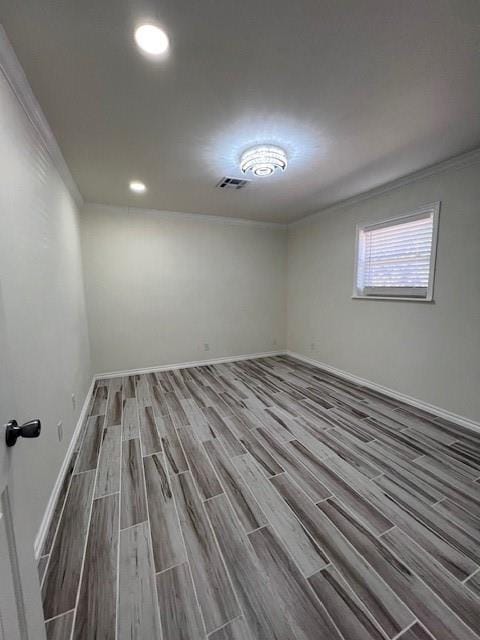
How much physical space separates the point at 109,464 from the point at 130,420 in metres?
0.65

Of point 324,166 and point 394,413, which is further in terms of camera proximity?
point 394,413

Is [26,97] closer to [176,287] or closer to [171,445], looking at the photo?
[171,445]

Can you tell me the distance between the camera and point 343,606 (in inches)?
42.5

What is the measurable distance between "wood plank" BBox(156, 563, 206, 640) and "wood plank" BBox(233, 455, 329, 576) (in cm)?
50

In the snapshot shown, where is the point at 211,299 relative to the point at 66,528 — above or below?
above

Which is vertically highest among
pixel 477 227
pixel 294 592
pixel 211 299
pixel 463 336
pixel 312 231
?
pixel 312 231

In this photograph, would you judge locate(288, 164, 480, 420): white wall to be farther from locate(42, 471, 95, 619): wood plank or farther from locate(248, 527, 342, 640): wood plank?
locate(42, 471, 95, 619): wood plank

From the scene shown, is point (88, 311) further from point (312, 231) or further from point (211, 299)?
point (312, 231)

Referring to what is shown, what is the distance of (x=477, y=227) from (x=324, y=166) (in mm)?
1475

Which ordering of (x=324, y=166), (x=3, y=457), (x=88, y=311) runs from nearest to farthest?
(x=3, y=457) → (x=324, y=166) → (x=88, y=311)

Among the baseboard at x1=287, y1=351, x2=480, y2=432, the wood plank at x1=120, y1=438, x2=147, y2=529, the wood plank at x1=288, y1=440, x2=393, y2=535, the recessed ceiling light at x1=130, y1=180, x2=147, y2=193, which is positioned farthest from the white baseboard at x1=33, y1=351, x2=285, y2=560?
the recessed ceiling light at x1=130, y1=180, x2=147, y2=193

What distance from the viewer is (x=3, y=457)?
66 centimetres

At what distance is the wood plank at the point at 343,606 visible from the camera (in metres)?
1.00

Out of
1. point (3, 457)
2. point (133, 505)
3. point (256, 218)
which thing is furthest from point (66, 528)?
point (256, 218)
